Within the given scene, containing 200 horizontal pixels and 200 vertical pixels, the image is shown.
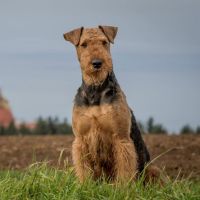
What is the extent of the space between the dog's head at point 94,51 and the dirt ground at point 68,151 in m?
4.48

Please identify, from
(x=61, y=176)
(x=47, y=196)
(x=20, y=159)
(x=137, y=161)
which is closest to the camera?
(x=47, y=196)

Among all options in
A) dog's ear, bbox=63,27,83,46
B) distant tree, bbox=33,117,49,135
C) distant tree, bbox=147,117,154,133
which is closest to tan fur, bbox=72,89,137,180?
dog's ear, bbox=63,27,83,46

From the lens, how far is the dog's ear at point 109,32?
8.73 metres

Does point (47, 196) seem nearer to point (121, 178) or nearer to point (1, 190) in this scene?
point (1, 190)

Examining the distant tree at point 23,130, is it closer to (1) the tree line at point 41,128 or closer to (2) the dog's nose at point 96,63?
(1) the tree line at point 41,128

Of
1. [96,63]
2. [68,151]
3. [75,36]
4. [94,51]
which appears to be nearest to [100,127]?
[96,63]

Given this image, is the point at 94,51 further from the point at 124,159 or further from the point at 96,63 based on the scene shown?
the point at 124,159

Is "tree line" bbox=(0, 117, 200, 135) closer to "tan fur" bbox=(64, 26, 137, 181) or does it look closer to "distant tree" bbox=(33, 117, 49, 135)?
"distant tree" bbox=(33, 117, 49, 135)

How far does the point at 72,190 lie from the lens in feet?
26.3

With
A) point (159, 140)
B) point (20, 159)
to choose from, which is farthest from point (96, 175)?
point (159, 140)

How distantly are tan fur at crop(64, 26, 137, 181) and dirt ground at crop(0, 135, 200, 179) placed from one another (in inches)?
149

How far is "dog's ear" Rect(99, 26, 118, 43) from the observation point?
873 cm

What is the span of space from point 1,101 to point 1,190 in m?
13.5

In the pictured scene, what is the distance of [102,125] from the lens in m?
8.60
